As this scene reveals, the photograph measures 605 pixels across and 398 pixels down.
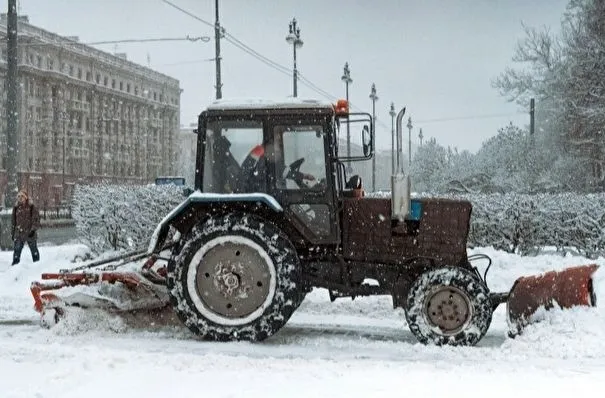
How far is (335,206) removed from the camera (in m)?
7.20

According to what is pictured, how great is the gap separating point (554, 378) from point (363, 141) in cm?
289

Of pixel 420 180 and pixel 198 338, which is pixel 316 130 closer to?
pixel 198 338

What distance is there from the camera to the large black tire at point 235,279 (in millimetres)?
7004

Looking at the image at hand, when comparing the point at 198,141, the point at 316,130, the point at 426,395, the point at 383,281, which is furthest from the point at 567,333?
the point at 198,141

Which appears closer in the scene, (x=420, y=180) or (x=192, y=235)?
(x=192, y=235)

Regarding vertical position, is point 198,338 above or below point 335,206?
below

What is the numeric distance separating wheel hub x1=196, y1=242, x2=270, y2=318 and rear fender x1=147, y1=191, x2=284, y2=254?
423mm

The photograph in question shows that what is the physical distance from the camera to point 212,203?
7.22 metres

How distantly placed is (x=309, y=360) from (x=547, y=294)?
8.06 ft

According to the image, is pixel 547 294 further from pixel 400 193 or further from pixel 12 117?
pixel 12 117

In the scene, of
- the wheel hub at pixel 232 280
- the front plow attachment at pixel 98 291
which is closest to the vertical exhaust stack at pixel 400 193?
the wheel hub at pixel 232 280

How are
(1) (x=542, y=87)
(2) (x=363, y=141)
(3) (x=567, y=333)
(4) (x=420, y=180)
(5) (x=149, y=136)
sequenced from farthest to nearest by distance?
(5) (x=149, y=136) → (4) (x=420, y=180) → (1) (x=542, y=87) → (2) (x=363, y=141) → (3) (x=567, y=333)

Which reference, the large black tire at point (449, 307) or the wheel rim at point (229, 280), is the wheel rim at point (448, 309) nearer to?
the large black tire at point (449, 307)

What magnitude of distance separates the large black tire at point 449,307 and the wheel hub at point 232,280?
Result: 1512 millimetres
